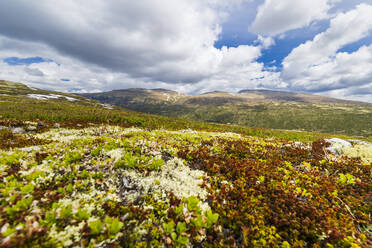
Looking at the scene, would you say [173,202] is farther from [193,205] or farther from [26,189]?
[26,189]

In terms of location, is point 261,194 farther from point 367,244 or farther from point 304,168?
point 304,168

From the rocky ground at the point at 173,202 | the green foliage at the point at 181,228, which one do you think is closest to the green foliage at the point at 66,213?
the rocky ground at the point at 173,202

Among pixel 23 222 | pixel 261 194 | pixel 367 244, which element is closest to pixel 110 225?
pixel 23 222

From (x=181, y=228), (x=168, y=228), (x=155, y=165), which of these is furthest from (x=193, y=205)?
(x=155, y=165)

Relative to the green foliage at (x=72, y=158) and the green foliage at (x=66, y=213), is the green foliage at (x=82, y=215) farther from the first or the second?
the green foliage at (x=72, y=158)

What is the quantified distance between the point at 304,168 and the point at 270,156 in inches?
72.9

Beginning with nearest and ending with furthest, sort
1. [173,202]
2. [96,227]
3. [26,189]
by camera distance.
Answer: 1. [96,227]
2. [26,189]
3. [173,202]

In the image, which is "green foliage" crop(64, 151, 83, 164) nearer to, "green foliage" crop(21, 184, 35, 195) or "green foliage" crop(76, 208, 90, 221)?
"green foliage" crop(21, 184, 35, 195)

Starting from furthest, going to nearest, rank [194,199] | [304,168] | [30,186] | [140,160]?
[304,168] → [140,160] → [194,199] → [30,186]

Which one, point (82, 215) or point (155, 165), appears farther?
point (155, 165)

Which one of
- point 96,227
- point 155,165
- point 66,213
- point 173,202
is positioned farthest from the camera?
point 155,165

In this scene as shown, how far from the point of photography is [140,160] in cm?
743

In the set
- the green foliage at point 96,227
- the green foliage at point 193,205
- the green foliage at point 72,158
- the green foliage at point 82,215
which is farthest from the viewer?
the green foliage at point 72,158

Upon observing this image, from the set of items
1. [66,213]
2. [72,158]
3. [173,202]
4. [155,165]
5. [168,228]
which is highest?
[72,158]
